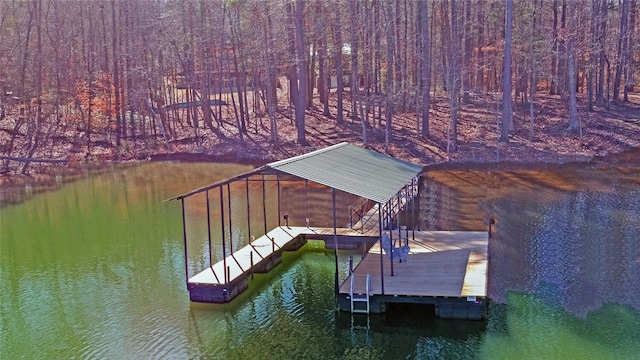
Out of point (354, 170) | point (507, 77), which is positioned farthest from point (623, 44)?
point (354, 170)

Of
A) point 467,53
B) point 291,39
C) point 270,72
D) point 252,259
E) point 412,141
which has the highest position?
point 291,39

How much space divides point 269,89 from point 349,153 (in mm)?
18065

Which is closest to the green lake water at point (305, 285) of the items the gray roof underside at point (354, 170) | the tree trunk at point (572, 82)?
the gray roof underside at point (354, 170)

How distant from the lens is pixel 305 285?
16.1 m

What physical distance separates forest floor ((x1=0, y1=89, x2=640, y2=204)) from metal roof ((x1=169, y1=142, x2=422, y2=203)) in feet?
40.5

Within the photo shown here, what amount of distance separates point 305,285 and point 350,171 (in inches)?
124

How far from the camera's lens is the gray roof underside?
557 inches

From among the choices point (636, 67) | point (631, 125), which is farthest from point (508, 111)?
point (636, 67)

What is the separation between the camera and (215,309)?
14.5 metres

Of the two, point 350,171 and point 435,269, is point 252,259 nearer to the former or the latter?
point 350,171

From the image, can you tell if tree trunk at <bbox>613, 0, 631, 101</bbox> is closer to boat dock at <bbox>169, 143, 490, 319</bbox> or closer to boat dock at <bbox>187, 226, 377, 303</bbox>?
boat dock at <bbox>169, 143, 490, 319</bbox>

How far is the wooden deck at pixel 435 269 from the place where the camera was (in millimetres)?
13633

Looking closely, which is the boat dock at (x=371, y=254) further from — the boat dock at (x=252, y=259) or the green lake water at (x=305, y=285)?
the green lake water at (x=305, y=285)

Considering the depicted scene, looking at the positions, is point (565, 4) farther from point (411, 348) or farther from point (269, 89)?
point (411, 348)
